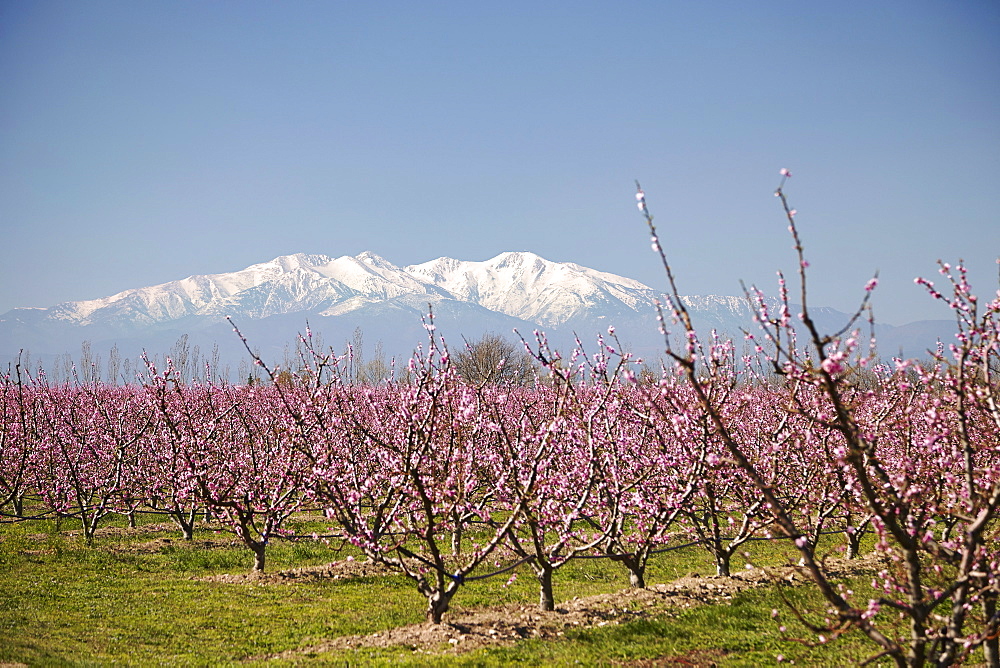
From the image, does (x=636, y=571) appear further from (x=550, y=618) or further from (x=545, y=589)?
(x=550, y=618)

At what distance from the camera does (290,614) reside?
12.3 meters

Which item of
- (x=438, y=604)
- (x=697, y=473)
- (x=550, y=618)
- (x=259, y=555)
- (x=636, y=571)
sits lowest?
(x=550, y=618)

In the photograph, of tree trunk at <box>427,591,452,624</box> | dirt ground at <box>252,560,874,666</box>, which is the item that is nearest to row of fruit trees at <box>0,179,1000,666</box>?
tree trunk at <box>427,591,452,624</box>

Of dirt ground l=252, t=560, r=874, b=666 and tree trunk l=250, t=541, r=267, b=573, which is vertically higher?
tree trunk l=250, t=541, r=267, b=573

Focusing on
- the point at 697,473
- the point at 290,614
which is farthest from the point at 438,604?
the point at 697,473

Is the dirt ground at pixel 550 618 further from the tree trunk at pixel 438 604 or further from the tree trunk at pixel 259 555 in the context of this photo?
the tree trunk at pixel 259 555

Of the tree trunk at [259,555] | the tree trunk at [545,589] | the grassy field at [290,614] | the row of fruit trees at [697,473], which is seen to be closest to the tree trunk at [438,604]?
the row of fruit trees at [697,473]

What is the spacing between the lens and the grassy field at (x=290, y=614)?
938cm

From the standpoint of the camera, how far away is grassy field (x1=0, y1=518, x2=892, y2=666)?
9383 mm

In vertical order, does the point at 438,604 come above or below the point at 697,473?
below

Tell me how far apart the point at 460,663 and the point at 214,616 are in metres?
5.53

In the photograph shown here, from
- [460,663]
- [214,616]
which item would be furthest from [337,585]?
[460,663]

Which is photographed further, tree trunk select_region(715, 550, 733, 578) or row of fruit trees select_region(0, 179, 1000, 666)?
tree trunk select_region(715, 550, 733, 578)

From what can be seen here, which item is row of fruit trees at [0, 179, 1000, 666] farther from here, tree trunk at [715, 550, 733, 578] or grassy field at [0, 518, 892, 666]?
grassy field at [0, 518, 892, 666]
